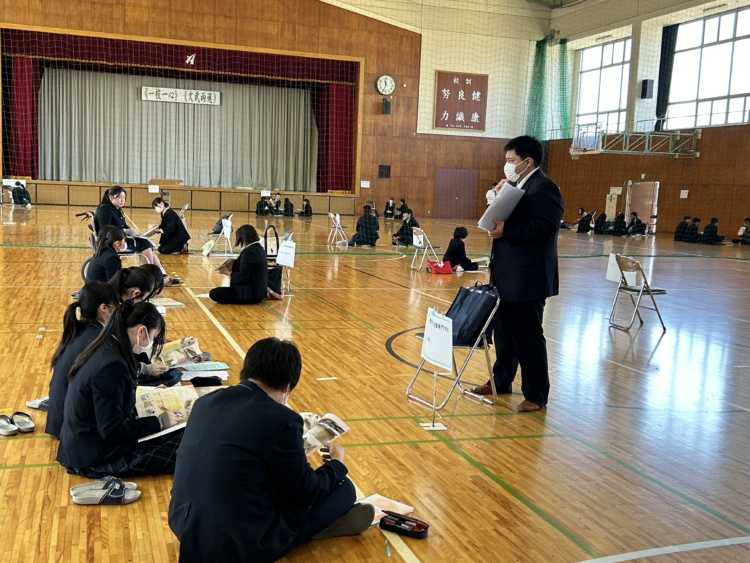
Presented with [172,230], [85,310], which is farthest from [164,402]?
[172,230]

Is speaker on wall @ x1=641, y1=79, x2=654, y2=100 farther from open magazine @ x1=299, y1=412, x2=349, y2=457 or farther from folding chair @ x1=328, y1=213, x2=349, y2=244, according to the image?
open magazine @ x1=299, y1=412, x2=349, y2=457

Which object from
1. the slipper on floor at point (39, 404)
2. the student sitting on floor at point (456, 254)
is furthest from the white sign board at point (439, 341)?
the student sitting on floor at point (456, 254)

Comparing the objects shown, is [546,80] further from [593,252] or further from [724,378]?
[724,378]

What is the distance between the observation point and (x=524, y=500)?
3988 mm

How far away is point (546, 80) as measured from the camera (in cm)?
3384

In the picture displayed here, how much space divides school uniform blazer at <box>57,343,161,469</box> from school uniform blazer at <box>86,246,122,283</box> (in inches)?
148

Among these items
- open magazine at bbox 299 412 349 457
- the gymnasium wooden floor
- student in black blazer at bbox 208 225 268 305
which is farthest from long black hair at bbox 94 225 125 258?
open magazine at bbox 299 412 349 457

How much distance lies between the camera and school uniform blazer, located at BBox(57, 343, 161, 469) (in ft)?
12.0

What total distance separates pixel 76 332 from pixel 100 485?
2.94 ft

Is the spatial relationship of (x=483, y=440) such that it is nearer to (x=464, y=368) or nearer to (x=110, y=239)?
(x=464, y=368)

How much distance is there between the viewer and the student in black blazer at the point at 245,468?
110 inches

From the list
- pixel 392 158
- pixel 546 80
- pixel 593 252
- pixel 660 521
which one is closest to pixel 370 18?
pixel 392 158

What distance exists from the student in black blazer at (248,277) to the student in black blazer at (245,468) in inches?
250

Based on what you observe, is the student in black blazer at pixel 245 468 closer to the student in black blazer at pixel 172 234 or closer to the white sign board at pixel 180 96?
Answer: the student in black blazer at pixel 172 234
